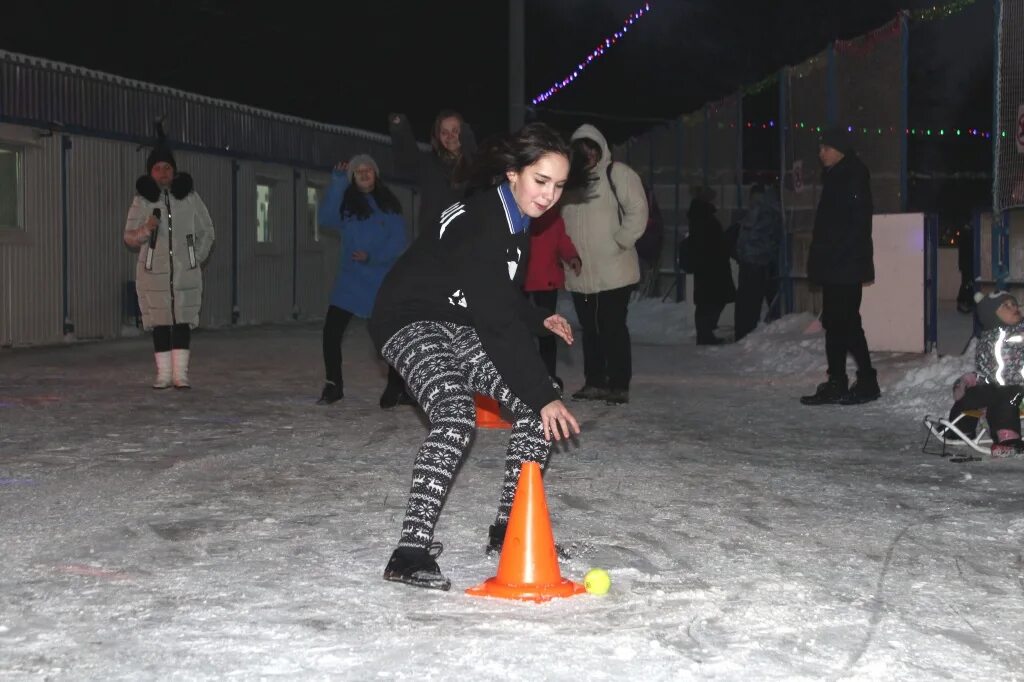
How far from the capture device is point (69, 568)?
4.66 m

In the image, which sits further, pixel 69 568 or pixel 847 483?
pixel 847 483

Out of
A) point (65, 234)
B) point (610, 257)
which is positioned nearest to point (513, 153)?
point (610, 257)

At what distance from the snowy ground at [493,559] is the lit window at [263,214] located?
1201 centimetres

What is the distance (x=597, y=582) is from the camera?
14.3 ft

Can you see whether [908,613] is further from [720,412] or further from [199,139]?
[199,139]

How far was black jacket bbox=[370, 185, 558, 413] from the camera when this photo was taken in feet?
14.2

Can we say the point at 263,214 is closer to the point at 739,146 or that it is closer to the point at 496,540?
the point at 739,146

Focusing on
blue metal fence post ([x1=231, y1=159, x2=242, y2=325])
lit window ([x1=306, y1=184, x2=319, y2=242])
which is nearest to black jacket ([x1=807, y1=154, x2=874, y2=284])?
blue metal fence post ([x1=231, y1=159, x2=242, y2=325])

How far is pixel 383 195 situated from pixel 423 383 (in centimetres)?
502

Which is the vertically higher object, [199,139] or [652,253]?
[199,139]

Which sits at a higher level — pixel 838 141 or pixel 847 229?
pixel 838 141

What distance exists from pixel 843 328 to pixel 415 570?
19.5ft

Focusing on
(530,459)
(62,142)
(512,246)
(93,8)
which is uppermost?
(93,8)

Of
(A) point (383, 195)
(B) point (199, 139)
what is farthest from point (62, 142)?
(A) point (383, 195)
